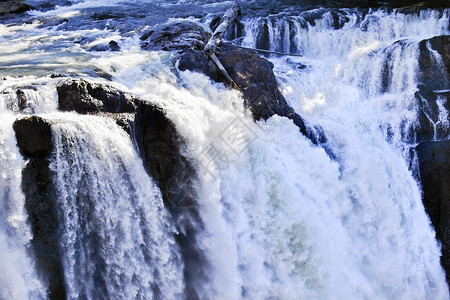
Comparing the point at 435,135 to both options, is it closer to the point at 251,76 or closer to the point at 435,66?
the point at 435,66

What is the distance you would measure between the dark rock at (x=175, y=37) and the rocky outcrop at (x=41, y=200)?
16.7ft

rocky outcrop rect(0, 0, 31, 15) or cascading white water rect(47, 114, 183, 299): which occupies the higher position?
rocky outcrop rect(0, 0, 31, 15)

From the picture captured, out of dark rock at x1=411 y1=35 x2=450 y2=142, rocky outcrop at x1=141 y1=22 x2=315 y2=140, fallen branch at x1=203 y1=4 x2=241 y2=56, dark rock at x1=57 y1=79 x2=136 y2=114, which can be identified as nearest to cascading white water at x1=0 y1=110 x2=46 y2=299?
dark rock at x1=57 y1=79 x2=136 y2=114

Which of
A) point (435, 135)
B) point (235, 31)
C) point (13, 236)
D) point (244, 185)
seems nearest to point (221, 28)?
point (235, 31)

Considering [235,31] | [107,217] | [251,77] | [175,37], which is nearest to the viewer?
[107,217]

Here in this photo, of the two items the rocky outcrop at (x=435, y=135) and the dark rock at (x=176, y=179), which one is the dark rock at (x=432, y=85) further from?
the dark rock at (x=176, y=179)

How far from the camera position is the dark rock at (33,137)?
5.19m

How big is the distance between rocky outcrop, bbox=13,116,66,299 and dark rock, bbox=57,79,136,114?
0.91 m

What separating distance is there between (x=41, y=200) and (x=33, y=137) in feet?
2.50

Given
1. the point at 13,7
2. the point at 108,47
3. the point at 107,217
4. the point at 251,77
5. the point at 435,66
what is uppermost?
the point at 13,7

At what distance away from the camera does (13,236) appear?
499 cm

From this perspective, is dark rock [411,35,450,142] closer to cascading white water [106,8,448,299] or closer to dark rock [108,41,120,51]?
cascading white water [106,8,448,299]

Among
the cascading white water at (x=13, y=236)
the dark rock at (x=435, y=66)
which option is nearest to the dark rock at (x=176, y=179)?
the cascading white water at (x=13, y=236)

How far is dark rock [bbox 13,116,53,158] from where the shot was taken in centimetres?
519
